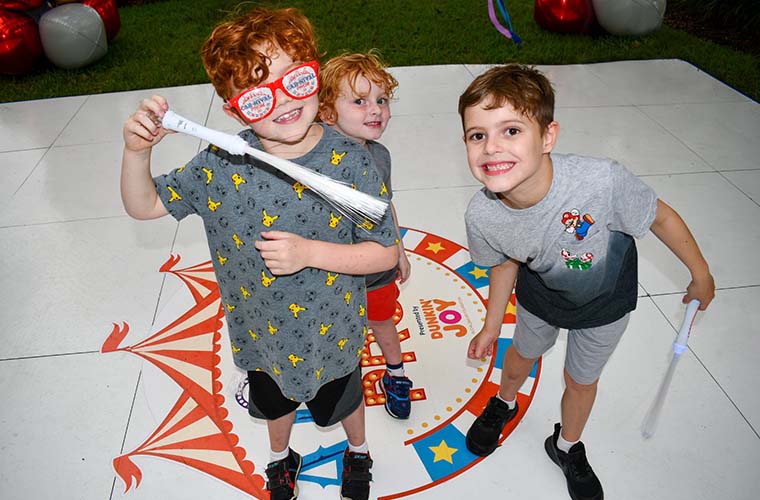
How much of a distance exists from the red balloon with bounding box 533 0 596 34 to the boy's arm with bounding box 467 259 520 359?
4.09 meters

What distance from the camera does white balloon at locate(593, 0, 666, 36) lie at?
4.76 meters

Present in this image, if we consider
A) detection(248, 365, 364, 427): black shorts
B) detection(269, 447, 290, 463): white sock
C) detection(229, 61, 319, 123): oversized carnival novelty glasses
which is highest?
detection(229, 61, 319, 123): oversized carnival novelty glasses

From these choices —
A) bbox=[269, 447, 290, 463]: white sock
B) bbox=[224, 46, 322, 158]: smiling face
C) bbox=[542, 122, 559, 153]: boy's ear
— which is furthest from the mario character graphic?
bbox=[269, 447, 290, 463]: white sock

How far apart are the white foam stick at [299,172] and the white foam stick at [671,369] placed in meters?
0.89

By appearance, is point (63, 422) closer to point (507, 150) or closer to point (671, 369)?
point (507, 150)

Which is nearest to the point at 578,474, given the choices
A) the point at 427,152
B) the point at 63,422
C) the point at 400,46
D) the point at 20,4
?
the point at 63,422

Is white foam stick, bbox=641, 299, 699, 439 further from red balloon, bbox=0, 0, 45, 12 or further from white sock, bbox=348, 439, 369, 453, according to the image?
red balloon, bbox=0, 0, 45, 12

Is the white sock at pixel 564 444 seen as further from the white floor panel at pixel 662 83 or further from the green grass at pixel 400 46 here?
the green grass at pixel 400 46

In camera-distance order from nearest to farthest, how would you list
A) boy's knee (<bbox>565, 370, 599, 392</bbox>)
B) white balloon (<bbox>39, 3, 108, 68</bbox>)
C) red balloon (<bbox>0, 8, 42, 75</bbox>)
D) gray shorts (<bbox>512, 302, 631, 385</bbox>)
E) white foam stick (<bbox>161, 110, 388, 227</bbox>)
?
white foam stick (<bbox>161, 110, 388, 227</bbox>) < gray shorts (<bbox>512, 302, 631, 385</bbox>) < boy's knee (<bbox>565, 370, 599, 392</bbox>) < red balloon (<bbox>0, 8, 42, 75</bbox>) < white balloon (<bbox>39, 3, 108, 68</bbox>)

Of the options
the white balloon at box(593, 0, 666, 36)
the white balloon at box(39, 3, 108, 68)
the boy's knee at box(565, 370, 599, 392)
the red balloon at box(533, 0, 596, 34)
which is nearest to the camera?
the boy's knee at box(565, 370, 599, 392)

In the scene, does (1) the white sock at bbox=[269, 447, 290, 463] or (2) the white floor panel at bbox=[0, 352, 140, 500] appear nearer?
(1) the white sock at bbox=[269, 447, 290, 463]

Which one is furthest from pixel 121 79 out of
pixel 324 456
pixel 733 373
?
pixel 733 373

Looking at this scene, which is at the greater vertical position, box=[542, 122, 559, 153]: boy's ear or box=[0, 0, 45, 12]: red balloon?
box=[542, 122, 559, 153]: boy's ear

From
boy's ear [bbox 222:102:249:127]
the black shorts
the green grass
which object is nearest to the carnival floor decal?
the black shorts
